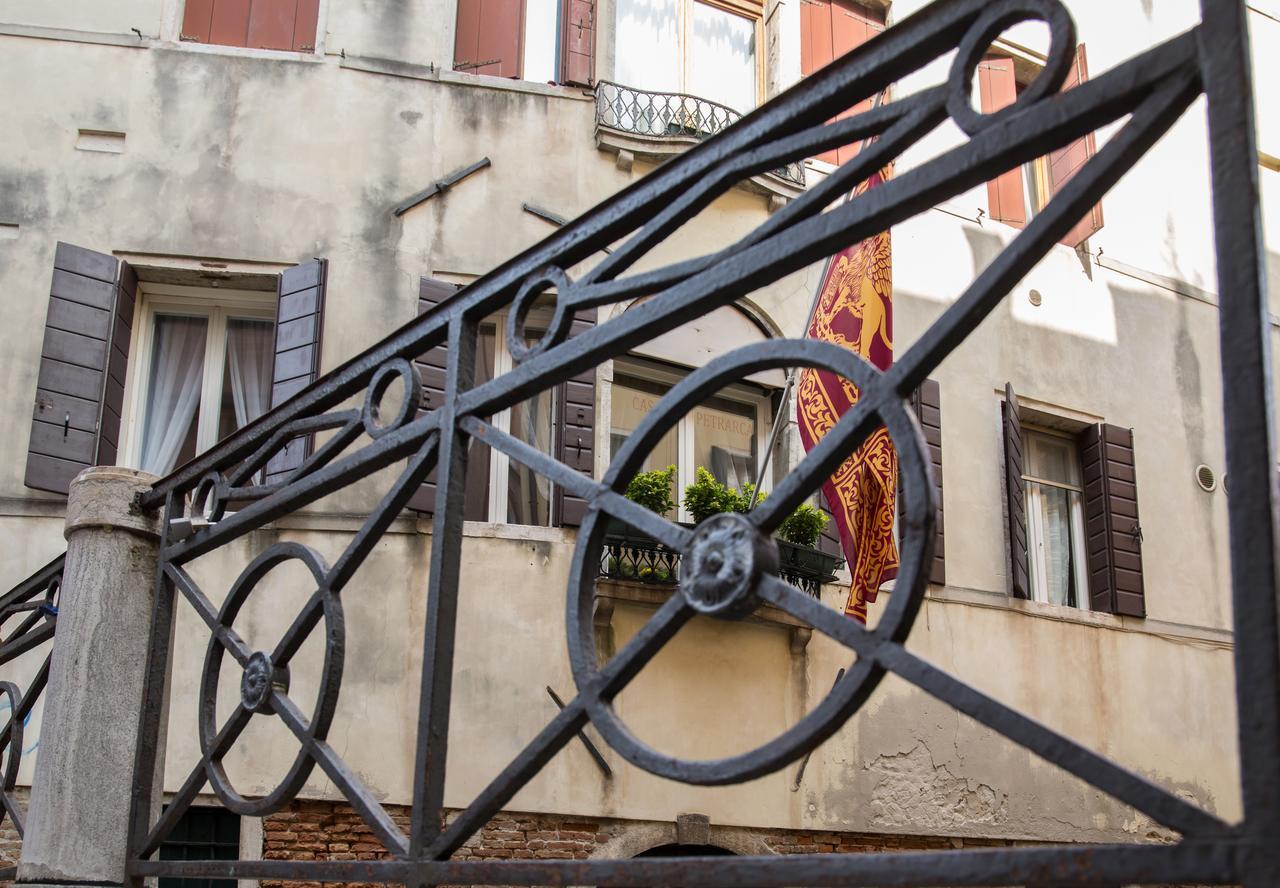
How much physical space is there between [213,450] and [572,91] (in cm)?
727

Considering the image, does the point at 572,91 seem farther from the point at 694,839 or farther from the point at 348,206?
the point at 694,839

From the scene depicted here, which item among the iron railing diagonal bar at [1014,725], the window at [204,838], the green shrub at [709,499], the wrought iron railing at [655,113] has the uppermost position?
the wrought iron railing at [655,113]

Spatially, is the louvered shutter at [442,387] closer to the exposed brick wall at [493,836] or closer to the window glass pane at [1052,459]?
the exposed brick wall at [493,836]

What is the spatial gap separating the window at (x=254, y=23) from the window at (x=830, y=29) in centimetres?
371

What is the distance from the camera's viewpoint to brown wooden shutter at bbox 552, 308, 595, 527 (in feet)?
29.5

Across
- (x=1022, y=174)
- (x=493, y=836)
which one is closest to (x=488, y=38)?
(x=1022, y=174)

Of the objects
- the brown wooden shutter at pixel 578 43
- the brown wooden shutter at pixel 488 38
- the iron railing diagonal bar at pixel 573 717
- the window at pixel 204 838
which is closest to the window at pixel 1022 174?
the brown wooden shutter at pixel 578 43

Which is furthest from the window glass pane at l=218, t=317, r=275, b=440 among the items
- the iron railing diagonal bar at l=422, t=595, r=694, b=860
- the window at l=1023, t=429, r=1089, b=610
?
the iron railing diagonal bar at l=422, t=595, r=694, b=860

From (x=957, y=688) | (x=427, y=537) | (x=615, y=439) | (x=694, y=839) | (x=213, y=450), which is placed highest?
(x=615, y=439)

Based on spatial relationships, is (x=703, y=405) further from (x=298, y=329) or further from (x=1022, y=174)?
(x=1022, y=174)

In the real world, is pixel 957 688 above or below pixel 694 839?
above

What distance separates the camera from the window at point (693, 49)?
1052 cm

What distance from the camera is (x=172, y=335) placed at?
9.41m

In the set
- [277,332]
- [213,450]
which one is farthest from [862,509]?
[213,450]
